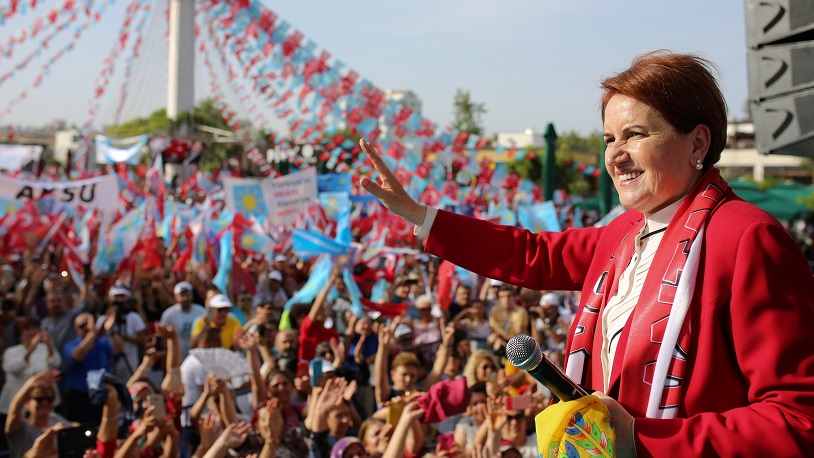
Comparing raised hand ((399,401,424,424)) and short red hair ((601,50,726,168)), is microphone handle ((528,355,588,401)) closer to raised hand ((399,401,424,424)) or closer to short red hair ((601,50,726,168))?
short red hair ((601,50,726,168))

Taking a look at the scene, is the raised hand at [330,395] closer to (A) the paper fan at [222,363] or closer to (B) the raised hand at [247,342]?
(A) the paper fan at [222,363]

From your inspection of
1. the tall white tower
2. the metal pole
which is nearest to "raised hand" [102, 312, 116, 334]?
the metal pole

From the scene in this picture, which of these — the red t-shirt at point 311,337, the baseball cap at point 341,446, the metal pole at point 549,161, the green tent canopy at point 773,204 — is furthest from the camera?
the green tent canopy at point 773,204

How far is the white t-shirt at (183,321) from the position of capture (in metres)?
8.84

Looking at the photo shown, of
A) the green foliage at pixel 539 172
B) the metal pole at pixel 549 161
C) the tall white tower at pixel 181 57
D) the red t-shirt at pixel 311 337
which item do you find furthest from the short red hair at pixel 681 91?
the green foliage at pixel 539 172

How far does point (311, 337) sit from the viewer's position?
7.80 metres

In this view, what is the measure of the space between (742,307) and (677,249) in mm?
218

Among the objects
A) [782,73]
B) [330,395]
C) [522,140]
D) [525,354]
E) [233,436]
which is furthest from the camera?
[522,140]

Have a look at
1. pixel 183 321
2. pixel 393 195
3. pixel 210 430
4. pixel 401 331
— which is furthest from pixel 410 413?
pixel 183 321

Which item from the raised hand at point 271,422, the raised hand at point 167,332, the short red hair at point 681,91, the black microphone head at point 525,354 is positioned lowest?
the raised hand at point 271,422

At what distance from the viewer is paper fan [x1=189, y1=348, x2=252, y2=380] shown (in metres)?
6.13

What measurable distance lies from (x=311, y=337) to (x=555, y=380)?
6.22 meters

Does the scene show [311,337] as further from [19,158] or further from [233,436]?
[19,158]

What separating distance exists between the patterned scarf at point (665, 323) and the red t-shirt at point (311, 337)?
5852mm
